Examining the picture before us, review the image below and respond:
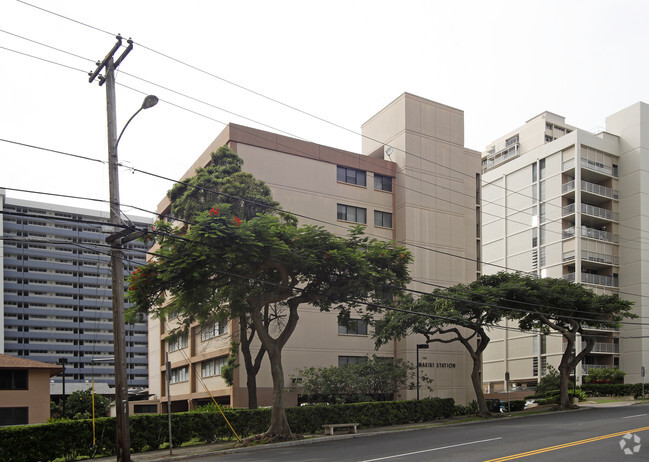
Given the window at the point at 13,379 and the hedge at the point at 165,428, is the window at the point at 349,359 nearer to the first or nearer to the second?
the hedge at the point at 165,428

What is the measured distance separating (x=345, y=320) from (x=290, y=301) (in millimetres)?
3176

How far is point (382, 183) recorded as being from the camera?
152ft

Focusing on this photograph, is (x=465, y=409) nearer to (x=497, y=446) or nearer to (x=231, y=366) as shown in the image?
(x=231, y=366)

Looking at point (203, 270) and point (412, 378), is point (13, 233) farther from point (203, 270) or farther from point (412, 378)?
point (203, 270)

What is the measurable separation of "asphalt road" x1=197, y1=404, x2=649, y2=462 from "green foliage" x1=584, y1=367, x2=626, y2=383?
32299mm

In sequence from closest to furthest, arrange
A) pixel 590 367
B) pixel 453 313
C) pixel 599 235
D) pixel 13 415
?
pixel 453 313 < pixel 13 415 < pixel 590 367 < pixel 599 235

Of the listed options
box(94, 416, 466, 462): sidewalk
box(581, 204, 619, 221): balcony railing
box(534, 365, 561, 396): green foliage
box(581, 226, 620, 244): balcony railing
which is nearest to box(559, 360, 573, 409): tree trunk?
box(534, 365, 561, 396): green foliage

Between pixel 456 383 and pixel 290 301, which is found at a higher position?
pixel 290 301

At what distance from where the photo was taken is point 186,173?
4862 cm

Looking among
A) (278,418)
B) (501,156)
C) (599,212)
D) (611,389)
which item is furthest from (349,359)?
(501,156)

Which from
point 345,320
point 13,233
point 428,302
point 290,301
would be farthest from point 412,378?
point 13,233

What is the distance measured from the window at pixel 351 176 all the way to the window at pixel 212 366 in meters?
14.5

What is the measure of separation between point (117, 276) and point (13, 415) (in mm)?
24197

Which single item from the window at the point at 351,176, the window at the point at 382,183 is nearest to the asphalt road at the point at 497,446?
the window at the point at 351,176
